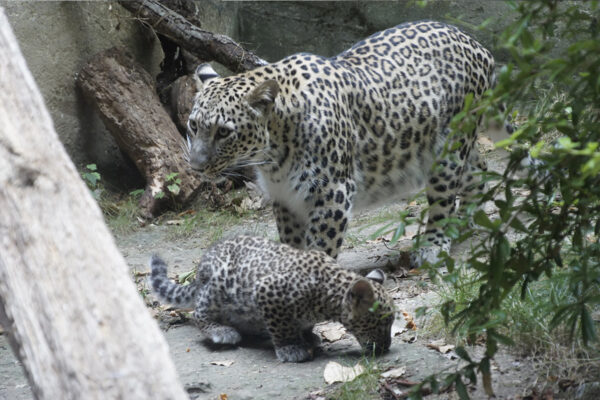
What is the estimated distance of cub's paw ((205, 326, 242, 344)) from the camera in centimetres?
573

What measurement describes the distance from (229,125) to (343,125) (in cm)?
100

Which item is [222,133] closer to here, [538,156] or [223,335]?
[223,335]

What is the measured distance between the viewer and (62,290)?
2.55m

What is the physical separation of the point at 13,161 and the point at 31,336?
682 mm

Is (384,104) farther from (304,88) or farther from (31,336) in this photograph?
(31,336)

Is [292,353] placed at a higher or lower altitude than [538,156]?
lower

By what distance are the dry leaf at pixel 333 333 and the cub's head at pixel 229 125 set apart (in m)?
1.52

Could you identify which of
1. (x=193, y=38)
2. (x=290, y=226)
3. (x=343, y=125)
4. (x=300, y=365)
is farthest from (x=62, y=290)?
(x=193, y=38)

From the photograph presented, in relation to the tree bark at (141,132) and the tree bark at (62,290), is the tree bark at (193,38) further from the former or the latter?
the tree bark at (62,290)

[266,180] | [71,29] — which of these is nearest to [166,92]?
[71,29]

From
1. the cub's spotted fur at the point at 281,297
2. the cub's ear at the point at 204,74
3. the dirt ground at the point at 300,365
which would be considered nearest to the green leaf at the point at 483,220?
the dirt ground at the point at 300,365

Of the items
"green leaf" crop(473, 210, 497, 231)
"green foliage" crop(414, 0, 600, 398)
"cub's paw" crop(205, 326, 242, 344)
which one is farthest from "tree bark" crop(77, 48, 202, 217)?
"green leaf" crop(473, 210, 497, 231)

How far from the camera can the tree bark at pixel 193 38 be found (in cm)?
966

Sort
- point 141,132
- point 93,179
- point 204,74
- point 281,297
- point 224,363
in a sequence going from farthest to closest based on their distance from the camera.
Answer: point 141,132, point 93,179, point 204,74, point 224,363, point 281,297
